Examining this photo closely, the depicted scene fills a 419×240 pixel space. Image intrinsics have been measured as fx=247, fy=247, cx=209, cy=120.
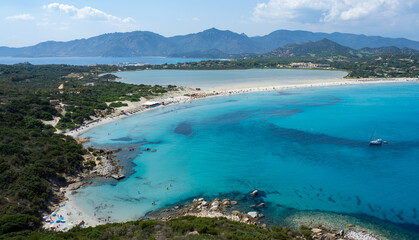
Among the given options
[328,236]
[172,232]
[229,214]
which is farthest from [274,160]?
[172,232]

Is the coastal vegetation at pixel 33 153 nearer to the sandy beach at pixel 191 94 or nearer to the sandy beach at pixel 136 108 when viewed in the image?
the sandy beach at pixel 136 108

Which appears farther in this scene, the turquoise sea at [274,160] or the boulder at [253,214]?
the turquoise sea at [274,160]

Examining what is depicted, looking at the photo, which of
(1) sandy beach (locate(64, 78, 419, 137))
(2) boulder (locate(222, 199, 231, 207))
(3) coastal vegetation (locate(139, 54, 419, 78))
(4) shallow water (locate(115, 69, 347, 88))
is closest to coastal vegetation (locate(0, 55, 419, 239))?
(1) sandy beach (locate(64, 78, 419, 137))

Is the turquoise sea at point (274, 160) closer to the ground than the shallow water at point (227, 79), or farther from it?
closer to the ground

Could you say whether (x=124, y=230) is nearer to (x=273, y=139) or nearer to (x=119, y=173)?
(x=119, y=173)

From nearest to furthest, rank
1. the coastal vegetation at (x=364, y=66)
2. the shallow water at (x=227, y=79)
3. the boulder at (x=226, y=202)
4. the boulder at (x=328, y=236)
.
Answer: the boulder at (x=328, y=236), the boulder at (x=226, y=202), the shallow water at (x=227, y=79), the coastal vegetation at (x=364, y=66)

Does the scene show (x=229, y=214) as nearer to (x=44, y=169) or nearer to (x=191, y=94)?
(x=44, y=169)

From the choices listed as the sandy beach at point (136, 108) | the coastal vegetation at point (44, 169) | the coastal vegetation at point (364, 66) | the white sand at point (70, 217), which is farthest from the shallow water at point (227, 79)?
the white sand at point (70, 217)

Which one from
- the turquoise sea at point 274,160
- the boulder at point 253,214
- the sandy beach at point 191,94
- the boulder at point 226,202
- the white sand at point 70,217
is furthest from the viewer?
the sandy beach at point 191,94

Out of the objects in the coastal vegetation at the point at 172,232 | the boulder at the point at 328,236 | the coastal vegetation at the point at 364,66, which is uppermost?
the coastal vegetation at the point at 364,66
